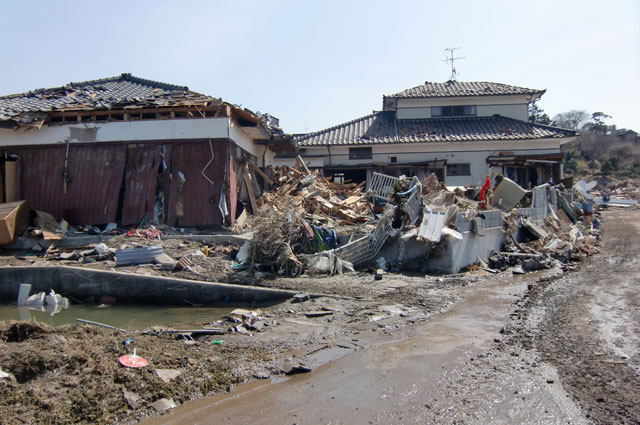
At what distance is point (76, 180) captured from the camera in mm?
12789

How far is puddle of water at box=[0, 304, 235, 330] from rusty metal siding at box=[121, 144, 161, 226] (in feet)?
14.2

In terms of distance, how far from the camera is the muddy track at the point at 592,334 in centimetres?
386

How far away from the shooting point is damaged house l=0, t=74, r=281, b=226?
40.9 feet

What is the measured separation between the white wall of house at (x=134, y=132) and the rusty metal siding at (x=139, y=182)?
1.17 feet

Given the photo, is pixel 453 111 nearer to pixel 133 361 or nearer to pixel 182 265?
pixel 182 265

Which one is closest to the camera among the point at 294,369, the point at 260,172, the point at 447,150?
the point at 294,369

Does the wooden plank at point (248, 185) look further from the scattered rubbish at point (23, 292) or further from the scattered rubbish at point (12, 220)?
the scattered rubbish at point (23, 292)

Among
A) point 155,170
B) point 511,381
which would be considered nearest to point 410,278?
point 511,381

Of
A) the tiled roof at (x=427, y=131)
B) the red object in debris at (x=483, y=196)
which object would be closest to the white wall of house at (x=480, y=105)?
the tiled roof at (x=427, y=131)

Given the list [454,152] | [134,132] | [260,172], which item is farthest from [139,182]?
[454,152]

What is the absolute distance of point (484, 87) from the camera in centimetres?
2459

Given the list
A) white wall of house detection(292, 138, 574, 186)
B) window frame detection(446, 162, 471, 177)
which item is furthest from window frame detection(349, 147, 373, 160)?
window frame detection(446, 162, 471, 177)

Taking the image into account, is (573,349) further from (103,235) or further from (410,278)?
(103,235)

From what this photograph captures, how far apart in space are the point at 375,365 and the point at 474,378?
1000mm
